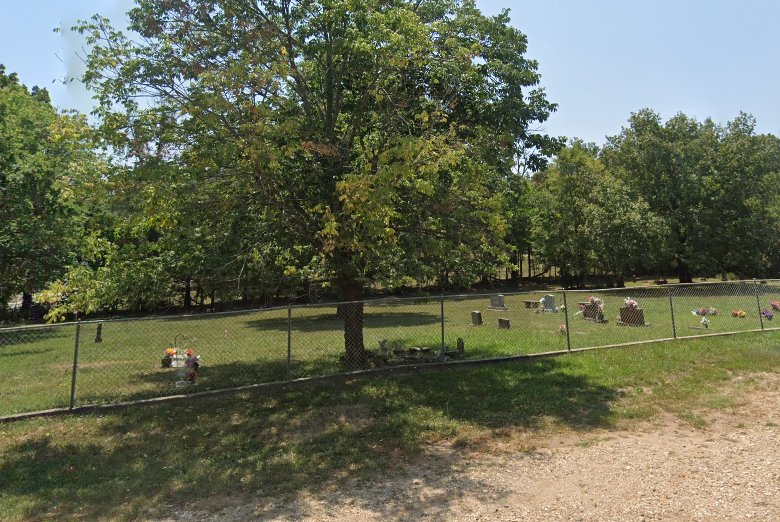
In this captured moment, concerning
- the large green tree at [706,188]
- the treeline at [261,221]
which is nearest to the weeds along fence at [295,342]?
the treeline at [261,221]

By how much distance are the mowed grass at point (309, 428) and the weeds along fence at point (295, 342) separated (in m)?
0.93

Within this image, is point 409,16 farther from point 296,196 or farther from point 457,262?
point 457,262

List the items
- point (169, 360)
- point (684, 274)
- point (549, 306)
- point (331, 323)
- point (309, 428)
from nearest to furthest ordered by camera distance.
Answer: point (309, 428), point (169, 360), point (331, 323), point (549, 306), point (684, 274)

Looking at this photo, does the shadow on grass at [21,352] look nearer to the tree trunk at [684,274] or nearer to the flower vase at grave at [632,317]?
A: the flower vase at grave at [632,317]

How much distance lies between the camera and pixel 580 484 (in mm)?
4906

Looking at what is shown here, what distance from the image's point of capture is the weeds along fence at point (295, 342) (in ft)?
30.5

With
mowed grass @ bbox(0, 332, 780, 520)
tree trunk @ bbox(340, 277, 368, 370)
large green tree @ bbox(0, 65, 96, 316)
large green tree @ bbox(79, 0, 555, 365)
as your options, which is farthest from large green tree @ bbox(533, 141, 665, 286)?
large green tree @ bbox(0, 65, 96, 316)

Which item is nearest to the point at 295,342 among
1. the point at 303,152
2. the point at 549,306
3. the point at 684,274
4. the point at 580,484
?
the point at 303,152

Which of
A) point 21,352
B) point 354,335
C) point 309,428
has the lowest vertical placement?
point 309,428

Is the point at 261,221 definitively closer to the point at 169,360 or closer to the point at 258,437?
the point at 258,437

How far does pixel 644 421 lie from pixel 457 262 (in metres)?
4.62

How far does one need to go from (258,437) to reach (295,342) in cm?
852

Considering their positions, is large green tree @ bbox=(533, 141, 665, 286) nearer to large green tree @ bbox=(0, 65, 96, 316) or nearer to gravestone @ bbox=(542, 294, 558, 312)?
gravestone @ bbox=(542, 294, 558, 312)

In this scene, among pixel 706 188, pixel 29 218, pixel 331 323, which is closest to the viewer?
pixel 29 218
